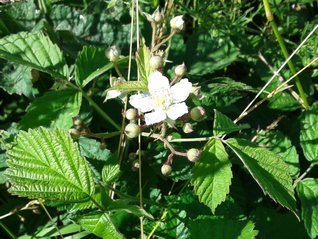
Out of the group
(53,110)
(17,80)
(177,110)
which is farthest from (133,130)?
(17,80)

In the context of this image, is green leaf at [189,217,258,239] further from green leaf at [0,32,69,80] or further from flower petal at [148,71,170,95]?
green leaf at [0,32,69,80]

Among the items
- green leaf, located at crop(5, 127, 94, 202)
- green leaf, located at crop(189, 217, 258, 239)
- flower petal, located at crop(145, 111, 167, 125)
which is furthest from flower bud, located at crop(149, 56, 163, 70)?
green leaf, located at crop(189, 217, 258, 239)

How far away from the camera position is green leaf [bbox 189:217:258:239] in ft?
5.80

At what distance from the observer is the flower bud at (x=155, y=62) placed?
5.09 ft

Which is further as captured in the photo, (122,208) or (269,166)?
(269,166)

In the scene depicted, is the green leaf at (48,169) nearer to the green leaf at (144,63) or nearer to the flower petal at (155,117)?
the flower petal at (155,117)

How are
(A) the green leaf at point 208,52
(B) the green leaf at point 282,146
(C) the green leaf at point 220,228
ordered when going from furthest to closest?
(A) the green leaf at point 208,52
(B) the green leaf at point 282,146
(C) the green leaf at point 220,228

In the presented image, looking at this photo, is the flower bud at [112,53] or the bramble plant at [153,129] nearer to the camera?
the bramble plant at [153,129]

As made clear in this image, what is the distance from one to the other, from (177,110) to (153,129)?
0.67 feet

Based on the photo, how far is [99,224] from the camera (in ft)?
5.07

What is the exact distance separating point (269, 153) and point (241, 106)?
990mm

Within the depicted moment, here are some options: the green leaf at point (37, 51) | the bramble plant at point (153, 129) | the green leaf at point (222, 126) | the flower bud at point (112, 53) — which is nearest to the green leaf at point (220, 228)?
the bramble plant at point (153, 129)

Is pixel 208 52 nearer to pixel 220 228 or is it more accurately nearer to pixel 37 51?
pixel 37 51

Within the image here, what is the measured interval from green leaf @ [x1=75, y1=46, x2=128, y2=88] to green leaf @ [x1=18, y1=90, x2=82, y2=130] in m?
0.10
